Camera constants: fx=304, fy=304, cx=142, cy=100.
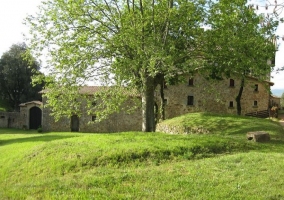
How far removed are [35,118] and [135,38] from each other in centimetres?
3282

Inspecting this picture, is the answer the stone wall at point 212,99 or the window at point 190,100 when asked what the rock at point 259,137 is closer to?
the stone wall at point 212,99

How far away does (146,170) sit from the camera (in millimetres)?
10180

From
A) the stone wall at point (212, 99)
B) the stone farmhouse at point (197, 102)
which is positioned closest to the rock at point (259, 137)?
the stone farmhouse at point (197, 102)

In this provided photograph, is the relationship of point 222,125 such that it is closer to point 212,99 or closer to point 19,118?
point 212,99

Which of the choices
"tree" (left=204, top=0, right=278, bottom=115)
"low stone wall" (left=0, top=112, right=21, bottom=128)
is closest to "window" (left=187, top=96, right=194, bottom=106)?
"tree" (left=204, top=0, right=278, bottom=115)

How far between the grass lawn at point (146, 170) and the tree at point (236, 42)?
4.25 m

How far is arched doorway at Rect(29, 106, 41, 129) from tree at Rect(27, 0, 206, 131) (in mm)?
27648

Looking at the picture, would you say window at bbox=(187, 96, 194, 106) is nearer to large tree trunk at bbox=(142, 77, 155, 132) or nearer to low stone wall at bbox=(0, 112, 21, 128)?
large tree trunk at bbox=(142, 77, 155, 132)

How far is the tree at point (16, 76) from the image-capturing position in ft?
164

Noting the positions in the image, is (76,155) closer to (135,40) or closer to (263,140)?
(135,40)

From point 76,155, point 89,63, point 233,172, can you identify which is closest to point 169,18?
point 89,63

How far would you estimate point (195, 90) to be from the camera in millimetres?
36844

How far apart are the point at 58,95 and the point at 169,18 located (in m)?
7.84

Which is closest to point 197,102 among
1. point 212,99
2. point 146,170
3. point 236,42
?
point 212,99
